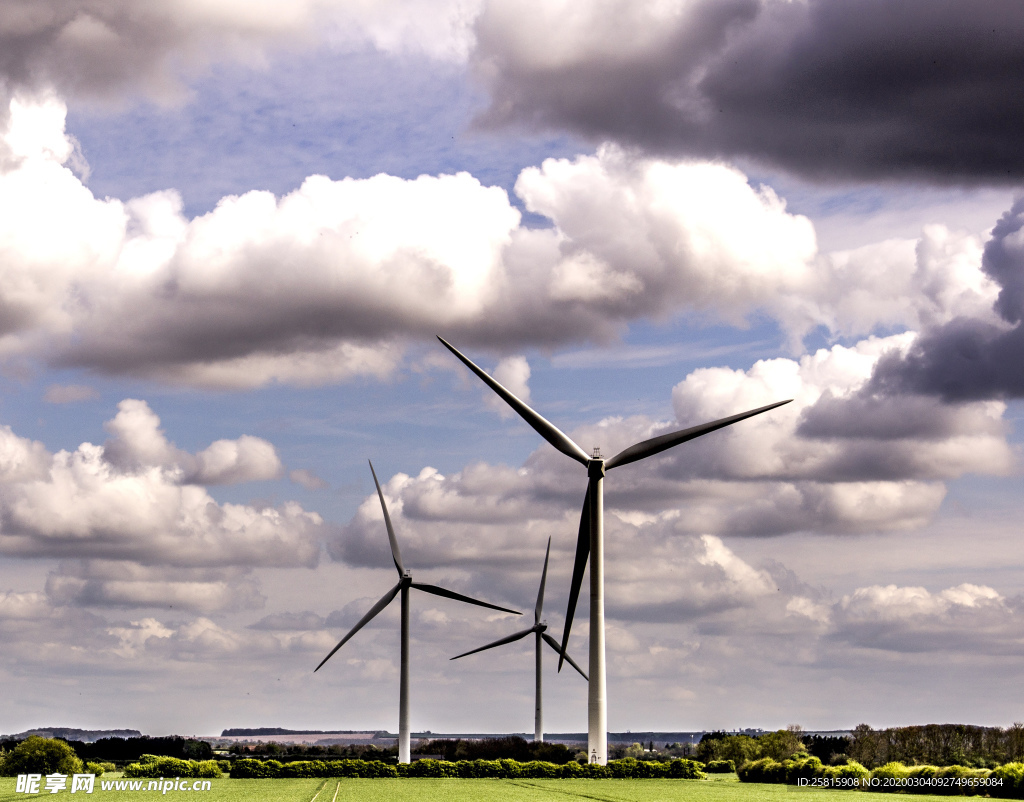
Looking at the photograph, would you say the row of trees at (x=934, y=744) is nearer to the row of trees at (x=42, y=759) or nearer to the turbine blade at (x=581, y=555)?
the turbine blade at (x=581, y=555)

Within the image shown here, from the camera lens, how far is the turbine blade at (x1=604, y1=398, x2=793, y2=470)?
3462 inches

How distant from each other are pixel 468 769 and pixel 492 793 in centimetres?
3482

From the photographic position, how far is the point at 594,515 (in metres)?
92.2

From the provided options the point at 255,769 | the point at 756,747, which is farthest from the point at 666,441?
the point at 756,747

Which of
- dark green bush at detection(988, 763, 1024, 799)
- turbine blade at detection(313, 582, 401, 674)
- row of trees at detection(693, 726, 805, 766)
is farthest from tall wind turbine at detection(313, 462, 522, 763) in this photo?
dark green bush at detection(988, 763, 1024, 799)

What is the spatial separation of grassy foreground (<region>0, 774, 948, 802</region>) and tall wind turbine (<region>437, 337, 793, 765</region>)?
6.57 metres

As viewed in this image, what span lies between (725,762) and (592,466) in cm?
4900

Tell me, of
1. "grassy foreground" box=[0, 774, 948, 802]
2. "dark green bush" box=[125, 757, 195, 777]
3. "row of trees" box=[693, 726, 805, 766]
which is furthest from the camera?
"row of trees" box=[693, 726, 805, 766]

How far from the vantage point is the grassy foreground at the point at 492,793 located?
70688 mm

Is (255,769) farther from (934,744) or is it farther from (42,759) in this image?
(934,744)

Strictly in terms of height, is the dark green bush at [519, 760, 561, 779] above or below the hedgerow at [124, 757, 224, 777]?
above

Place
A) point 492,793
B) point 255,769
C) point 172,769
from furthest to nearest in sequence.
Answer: point 255,769 → point 172,769 → point 492,793

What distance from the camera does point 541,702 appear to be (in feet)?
589

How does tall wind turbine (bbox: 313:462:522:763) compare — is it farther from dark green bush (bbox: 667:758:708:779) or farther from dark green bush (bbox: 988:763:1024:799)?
dark green bush (bbox: 988:763:1024:799)
